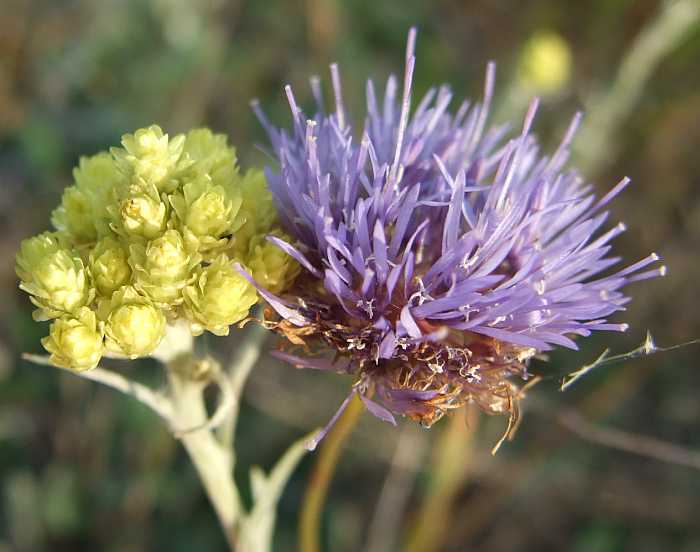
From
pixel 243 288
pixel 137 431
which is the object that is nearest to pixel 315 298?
pixel 243 288

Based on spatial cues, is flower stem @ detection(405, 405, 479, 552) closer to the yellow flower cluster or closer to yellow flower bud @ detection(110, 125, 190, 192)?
the yellow flower cluster

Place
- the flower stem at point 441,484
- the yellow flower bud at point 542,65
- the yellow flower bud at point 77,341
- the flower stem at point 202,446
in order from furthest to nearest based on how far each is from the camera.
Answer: the yellow flower bud at point 542,65, the flower stem at point 441,484, the flower stem at point 202,446, the yellow flower bud at point 77,341

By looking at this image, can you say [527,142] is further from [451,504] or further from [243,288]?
→ [451,504]

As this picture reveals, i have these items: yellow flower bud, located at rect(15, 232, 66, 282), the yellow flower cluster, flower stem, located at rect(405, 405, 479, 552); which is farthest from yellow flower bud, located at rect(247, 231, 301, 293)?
flower stem, located at rect(405, 405, 479, 552)

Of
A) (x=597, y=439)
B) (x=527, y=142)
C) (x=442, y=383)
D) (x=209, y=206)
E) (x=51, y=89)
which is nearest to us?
(x=209, y=206)

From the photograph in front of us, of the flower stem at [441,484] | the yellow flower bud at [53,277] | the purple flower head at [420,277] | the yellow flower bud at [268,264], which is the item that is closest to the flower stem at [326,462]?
the purple flower head at [420,277]

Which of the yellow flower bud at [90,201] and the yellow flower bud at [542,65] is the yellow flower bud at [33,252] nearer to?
the yellow flower bud at [90,201]
